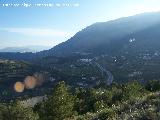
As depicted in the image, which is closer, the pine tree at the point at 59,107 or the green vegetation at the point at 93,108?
the green vegetation at the point at 93,108

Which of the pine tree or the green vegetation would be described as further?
the pine tree

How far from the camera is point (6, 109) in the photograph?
73.8m

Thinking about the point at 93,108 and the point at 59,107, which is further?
the point at 93,108

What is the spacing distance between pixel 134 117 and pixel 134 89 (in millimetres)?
66488

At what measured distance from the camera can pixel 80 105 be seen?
284 feet

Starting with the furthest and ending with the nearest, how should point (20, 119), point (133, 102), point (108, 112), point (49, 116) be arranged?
point (20, 119)
point (49, 116)
point (133, 102)
point (108, 112)

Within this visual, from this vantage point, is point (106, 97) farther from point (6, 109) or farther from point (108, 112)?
point (108, 112)

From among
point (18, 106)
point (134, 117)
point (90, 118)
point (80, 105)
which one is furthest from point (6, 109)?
point (134, 117)

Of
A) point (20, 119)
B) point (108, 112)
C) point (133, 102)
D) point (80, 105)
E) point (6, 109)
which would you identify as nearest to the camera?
point (108, 112)

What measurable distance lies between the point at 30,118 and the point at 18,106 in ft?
14.7

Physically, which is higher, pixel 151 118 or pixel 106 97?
pixel 151 118

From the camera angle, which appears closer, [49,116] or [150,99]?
[150,99]

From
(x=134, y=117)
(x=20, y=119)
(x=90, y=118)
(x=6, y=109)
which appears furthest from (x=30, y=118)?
(x=134, y=117)

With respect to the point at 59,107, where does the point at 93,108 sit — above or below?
below
